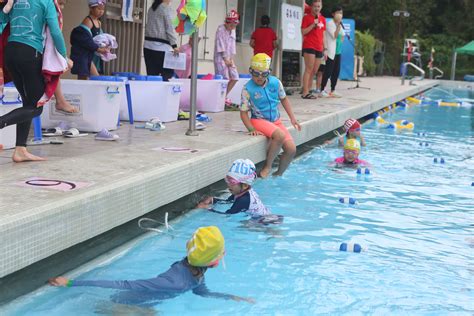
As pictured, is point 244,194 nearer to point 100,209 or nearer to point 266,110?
point 100,209

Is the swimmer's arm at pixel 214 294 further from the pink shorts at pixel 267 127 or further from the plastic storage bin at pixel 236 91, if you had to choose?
the plastic storage bin at pixel 236 91

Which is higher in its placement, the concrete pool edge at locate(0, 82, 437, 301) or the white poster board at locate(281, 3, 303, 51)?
the white poster board at locate(281, 3, 303, 51)

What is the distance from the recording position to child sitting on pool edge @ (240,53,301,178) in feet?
29.0

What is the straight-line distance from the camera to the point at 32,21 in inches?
229

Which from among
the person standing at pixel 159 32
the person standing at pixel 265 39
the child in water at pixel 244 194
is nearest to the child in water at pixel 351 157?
the person standing at pixel 159 32

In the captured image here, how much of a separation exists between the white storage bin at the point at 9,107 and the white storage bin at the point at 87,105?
1229 mm

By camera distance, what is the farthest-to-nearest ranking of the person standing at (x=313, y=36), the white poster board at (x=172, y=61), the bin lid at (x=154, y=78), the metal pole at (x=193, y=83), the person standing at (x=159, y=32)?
the person standing at (x=313, y=36) < the white poster board at (x=172, y=61) < the person standing at (x=159, y=32) < the bin lid at (x=154, y=78) < the metal pole at (x=193, y=83)

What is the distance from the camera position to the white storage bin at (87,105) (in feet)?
26.5

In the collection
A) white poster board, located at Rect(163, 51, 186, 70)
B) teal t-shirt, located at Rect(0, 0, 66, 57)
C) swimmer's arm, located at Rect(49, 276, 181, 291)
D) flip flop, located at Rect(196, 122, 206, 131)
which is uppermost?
teal t-shirt, located at Rect(0, 0, 66, 57)

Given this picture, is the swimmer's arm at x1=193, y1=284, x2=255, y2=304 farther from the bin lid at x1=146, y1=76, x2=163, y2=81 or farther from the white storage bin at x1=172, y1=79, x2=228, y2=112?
the white storage bin at x1=172, y1=79, x2=228, y2=112

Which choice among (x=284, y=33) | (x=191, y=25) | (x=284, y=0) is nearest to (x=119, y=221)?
(x=191, y=25)

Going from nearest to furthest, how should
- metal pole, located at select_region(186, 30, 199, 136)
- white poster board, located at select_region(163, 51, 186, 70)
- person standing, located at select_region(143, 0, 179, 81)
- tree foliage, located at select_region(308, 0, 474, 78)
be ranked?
metal pole, located at select_region(186, 30, 199, 136)
person standing, located at select_region(143, 0, 179, 81)
white poster board, located at select_region(163, 51, 186, 70)
tree foliage, located at select_region(308, 0, 474, 78)

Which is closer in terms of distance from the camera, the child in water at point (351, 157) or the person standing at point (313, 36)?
the child in water at point (351, 157)

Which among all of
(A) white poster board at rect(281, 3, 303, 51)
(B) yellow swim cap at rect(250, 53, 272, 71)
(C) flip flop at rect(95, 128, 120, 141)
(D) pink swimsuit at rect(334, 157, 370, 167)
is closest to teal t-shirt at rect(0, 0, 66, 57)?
(C) flip flop at rect(95, 128, 120, 141)
